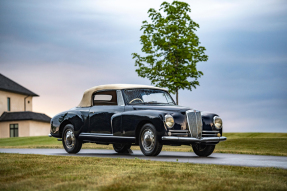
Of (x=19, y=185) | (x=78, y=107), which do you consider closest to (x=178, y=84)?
(x=78, y=107)

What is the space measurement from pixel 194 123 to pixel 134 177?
174 inches

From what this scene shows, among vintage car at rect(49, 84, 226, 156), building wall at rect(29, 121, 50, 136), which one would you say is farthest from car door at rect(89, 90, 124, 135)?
building wall at rect(29, 121, 50, 136)

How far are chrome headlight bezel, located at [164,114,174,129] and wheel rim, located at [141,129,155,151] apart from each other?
527mm

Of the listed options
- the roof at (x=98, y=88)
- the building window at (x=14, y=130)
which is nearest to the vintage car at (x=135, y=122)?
the roof at (x=98, y=88)

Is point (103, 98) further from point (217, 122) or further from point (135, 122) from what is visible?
point (217, 122)

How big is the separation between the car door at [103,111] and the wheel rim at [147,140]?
104 centimetres

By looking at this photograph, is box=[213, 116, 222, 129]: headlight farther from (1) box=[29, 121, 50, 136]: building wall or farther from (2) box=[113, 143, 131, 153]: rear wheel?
(1) box=[29, 121, 50, 136]: building wall

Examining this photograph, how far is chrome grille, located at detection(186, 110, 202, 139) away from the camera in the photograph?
35.1ft

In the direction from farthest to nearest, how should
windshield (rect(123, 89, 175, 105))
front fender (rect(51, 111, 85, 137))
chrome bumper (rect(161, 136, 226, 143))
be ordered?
front fender (rect(51, 111, 85, 137)), windshield (rect(123, 89, 175, 105)), chrome bumper (rect(161, 136, 226, 143))

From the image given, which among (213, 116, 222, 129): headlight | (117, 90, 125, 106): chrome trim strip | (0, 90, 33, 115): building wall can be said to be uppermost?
(0, 90, 33, 115): building wall

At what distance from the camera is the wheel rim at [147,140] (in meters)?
10.7

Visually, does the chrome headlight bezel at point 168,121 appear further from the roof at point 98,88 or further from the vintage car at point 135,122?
the roof at point 98,88

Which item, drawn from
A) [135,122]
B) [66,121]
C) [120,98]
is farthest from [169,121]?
[66,121]

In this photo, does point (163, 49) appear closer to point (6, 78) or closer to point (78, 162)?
point (78, 162)
